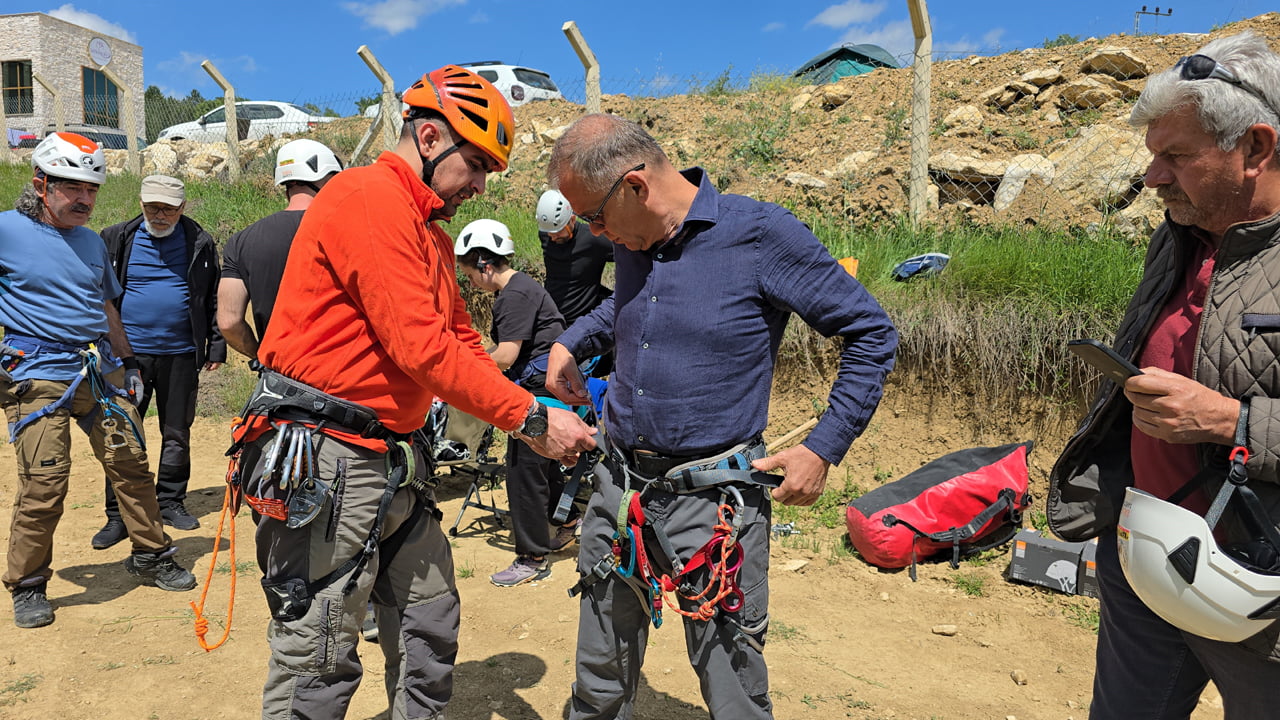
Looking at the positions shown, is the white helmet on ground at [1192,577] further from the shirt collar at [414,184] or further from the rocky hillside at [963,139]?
the rocky hillside at [963,139]

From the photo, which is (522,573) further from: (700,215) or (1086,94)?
(1086,94)

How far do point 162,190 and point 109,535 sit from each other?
2.36m

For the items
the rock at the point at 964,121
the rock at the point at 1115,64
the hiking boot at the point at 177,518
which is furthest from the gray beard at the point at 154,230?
the rock at the point at 1115,64

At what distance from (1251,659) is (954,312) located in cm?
419

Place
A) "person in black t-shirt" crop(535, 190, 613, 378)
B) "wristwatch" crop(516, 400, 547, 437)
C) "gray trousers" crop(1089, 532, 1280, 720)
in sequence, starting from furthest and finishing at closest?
"person in black t-shirt" crop(535, 190, 613, 378) → "wristwatch" crop(516, 400, 547, 437) → "gray trousers" crop(1089, 532, 1280, 720)

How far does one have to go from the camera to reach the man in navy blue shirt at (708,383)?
2.35 m

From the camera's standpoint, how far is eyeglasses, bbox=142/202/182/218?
218 inches

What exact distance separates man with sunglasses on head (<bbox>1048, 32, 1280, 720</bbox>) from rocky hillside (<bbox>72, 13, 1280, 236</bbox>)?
4998 millimetres

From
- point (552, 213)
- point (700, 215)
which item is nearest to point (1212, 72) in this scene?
point (700, 215)

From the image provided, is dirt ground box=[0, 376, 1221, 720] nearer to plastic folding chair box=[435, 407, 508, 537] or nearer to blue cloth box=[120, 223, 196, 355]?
plastic folding chair box=[435, 407, 508, 537]

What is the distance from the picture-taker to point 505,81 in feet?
53.2

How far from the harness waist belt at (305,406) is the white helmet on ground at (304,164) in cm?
248

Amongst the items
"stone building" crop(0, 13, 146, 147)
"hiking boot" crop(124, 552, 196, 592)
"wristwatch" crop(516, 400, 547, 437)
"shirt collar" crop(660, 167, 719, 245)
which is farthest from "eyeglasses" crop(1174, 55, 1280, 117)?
"stone building" crop(0, 13, 146, 147)

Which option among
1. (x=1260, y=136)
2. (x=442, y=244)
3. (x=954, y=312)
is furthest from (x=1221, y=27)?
(x=442, y=244)
